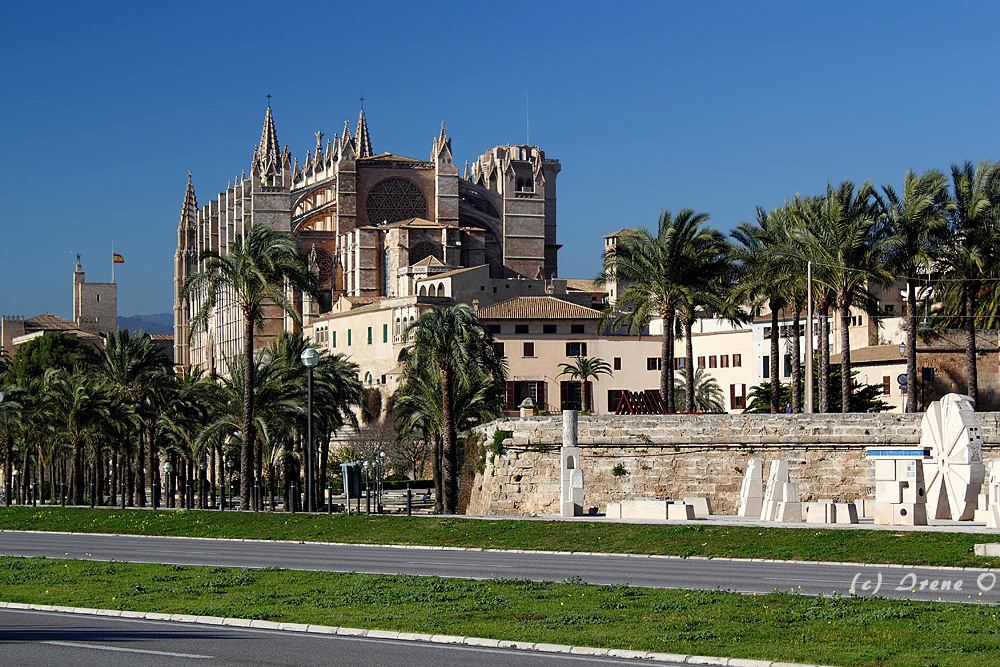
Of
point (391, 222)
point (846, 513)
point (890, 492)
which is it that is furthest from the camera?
point (391, 222)

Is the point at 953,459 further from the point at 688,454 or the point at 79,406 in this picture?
the point at 79,406

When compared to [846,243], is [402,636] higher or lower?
lower

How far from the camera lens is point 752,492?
34.8 meters

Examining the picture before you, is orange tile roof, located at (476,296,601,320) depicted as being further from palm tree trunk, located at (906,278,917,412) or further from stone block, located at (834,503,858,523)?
stone block, located at (834,503,858,523)

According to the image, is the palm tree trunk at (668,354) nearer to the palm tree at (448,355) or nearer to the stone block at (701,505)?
the palm tree at (448,355)

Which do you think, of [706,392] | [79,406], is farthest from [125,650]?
[706,392]

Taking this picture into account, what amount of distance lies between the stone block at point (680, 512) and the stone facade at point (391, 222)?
72.4 metres

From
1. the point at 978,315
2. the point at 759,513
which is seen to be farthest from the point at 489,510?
the point at 978,315

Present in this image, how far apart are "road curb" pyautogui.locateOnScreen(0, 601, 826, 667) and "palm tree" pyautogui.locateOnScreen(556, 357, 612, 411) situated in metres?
67.2

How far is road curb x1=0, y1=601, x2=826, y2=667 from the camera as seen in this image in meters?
12.2

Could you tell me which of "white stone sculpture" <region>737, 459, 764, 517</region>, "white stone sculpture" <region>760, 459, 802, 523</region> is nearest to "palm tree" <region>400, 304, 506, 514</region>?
"white stone sculpture" <region>737, 459, 764, 517</region>

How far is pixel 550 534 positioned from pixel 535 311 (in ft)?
202

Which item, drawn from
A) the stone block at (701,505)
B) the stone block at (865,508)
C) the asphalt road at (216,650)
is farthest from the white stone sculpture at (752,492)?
the asphalt road at (216,650)

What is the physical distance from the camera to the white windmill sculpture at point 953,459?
2948 centimetres
